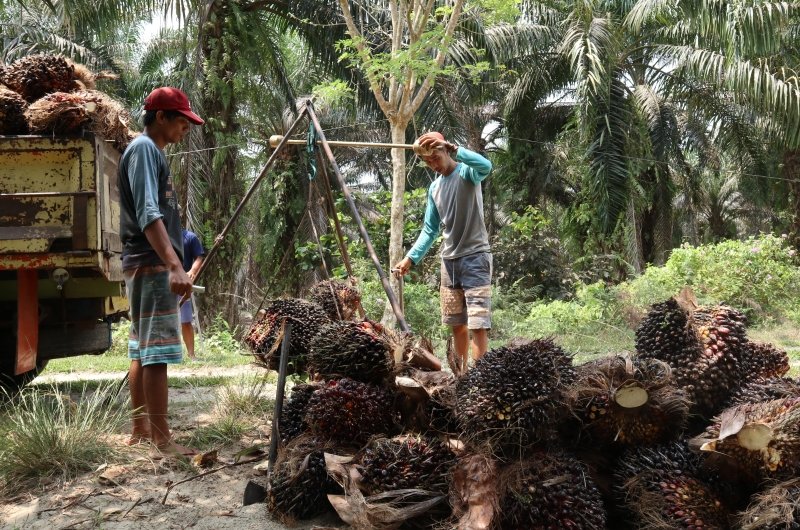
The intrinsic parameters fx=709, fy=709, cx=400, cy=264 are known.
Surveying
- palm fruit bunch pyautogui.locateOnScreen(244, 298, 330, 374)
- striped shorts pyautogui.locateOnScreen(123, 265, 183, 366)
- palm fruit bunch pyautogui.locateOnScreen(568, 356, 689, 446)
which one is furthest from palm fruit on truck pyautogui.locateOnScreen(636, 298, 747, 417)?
striped shorts pyautogui.locateOnScreen(123, 265, 183, 366)

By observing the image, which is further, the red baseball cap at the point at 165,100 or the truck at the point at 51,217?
the truck at the point at 51,217

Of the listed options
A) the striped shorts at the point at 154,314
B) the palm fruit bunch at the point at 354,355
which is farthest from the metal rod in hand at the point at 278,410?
the striped shorts at the point at 154,314

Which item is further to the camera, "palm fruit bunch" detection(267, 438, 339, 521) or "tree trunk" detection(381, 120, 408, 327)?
"tree trunk" detection(381, 120, 408, 327)

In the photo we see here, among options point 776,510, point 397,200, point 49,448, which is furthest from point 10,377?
point 776,510

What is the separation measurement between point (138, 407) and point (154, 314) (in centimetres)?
59

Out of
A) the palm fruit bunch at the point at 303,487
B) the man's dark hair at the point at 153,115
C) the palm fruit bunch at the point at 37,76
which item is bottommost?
the palm fruit bunch at the point at 303,487

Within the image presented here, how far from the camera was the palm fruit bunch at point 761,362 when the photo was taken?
306 centimetres

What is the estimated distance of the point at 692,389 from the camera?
289 centimetres

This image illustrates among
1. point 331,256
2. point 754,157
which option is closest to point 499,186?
point 754,157

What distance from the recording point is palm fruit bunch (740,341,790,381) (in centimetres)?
306

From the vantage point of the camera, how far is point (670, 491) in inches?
101

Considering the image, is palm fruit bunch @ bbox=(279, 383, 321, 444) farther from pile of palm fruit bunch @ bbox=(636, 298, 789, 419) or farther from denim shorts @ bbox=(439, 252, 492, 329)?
denim shorts @ bbox=(439, 252, 492, 329)

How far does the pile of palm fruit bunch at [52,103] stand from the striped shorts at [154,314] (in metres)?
1.46

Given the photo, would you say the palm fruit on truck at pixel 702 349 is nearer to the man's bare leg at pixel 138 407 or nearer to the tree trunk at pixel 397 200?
the man's bare leg at pixel 138 407
